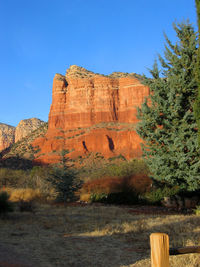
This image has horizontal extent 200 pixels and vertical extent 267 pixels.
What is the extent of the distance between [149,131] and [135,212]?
12.2ft

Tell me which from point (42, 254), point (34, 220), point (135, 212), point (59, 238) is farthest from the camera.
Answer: point (135, 212)

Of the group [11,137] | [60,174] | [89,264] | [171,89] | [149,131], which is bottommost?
[89,264]

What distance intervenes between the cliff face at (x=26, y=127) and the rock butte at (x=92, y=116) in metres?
49.4

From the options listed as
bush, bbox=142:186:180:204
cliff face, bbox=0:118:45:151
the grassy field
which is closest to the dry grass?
the grassy field

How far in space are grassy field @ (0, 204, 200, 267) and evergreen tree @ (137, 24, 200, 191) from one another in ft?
9.57

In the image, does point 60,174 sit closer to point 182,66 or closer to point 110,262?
point 182,66

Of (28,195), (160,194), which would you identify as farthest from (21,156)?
(160,194)

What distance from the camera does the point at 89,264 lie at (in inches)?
194

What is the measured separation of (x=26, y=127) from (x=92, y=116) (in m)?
60.9

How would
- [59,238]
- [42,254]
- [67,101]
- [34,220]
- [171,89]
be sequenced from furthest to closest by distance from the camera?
[67,101], [171,89], [34,220], [59,238], [42,254]

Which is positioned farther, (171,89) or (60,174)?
(60,174)

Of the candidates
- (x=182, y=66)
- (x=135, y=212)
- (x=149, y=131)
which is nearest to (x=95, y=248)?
(x=135, y=212)

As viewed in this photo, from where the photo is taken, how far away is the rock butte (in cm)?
6806

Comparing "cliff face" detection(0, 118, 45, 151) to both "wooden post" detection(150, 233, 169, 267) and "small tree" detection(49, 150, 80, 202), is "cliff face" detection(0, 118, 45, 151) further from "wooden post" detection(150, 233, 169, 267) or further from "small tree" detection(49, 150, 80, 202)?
"wooden post" detection(150, 233, 169, 267)
